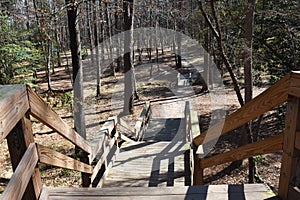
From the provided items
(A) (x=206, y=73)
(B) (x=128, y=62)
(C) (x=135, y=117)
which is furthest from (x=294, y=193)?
(A) (x=206, y=73)

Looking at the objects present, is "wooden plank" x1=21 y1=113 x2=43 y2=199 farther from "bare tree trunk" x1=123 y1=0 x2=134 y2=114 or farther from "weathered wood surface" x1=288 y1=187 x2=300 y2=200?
"bare tree trunk" x1=123 y1=0 x2=134 y2=114

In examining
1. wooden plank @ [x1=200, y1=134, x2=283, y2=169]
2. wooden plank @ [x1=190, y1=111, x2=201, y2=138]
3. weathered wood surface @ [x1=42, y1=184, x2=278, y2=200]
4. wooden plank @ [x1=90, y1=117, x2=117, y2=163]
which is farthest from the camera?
wooden plank @ [x1=190, y1=111, x2=201, y2=138]

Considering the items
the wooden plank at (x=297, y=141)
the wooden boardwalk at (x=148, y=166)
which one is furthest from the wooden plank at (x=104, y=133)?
the wooden plank at (x=297, y=141)

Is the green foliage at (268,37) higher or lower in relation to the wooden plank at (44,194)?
higher

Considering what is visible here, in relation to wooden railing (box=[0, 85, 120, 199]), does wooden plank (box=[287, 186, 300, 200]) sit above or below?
below

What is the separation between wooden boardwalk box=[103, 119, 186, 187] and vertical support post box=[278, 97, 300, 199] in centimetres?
295

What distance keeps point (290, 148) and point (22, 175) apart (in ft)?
5.29

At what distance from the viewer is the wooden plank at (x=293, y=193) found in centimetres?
A: 157

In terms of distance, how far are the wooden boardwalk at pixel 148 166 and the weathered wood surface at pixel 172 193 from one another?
231 centimetres

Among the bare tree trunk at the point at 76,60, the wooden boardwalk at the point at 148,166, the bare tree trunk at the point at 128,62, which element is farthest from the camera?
the bare tree trunk at the point at 128,62

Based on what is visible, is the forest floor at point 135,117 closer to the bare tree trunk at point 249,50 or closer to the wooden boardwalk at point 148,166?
the bare tree trunk at point 249,50

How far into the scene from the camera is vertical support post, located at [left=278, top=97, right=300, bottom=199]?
1.56 m

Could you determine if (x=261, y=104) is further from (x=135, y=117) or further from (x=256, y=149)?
(x=135, y=117)

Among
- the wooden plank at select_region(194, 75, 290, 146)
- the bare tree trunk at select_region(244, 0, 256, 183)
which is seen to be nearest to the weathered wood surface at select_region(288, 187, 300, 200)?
the wooden plank at select_region(194, 75, 290, 146)
